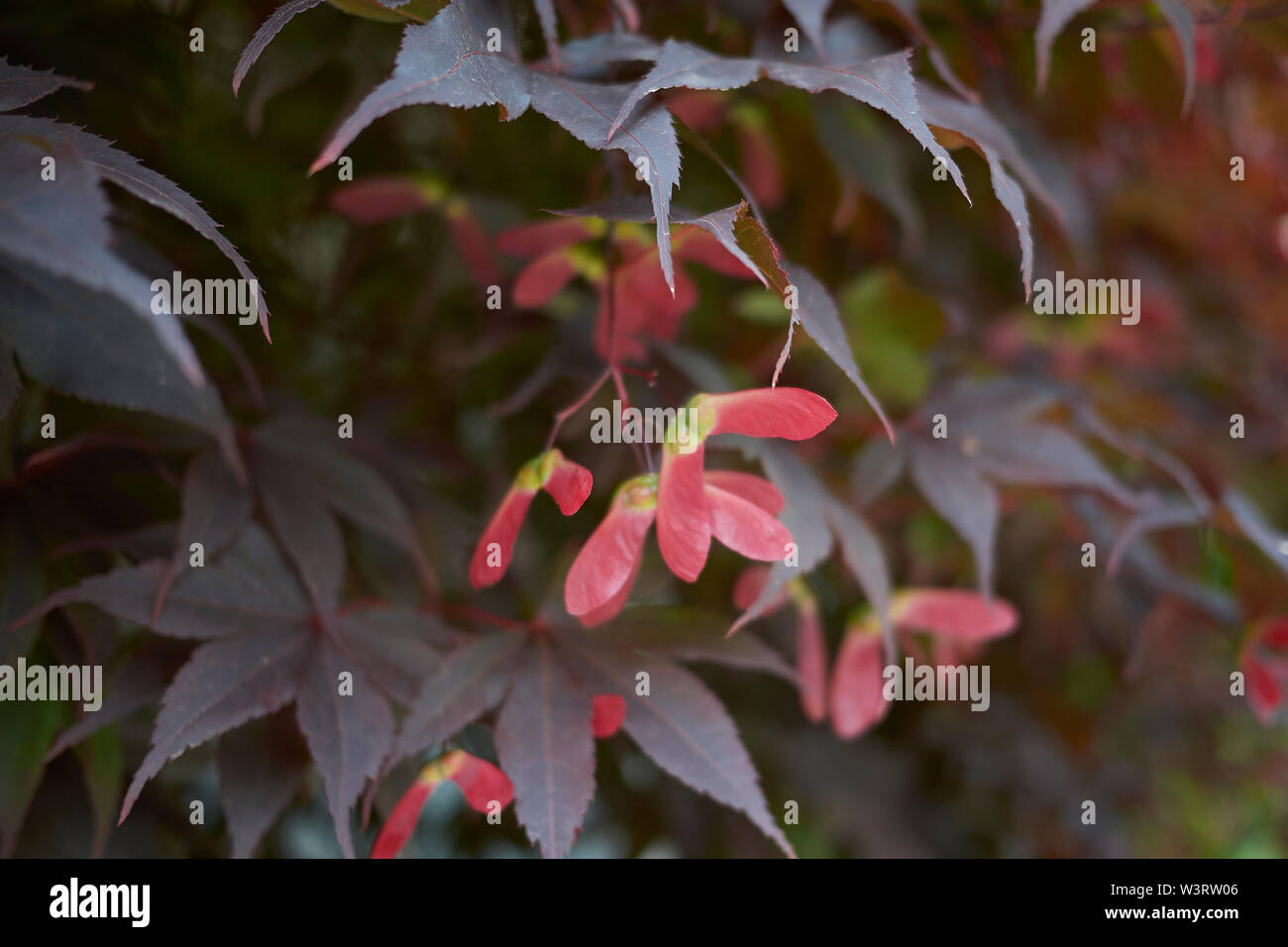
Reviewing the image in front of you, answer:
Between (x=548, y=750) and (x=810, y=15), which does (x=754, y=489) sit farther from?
(x=810, y=15)

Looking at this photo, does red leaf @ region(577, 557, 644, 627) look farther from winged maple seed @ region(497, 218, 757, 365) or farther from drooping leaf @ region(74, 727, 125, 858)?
drooping leaf @ region(74, 727, 125, 858)

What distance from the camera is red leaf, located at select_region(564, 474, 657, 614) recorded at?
1.61 feet

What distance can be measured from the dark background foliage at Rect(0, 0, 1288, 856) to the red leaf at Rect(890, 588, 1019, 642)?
114mm

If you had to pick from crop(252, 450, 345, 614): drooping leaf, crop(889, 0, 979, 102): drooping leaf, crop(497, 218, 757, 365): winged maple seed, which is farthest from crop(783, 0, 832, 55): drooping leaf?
crop(252, 450, 345, 614): drooping leaf

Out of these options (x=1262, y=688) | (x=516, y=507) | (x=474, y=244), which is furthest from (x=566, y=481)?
(x=1262, y=688)

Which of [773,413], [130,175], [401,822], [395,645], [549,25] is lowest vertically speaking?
[401,822]

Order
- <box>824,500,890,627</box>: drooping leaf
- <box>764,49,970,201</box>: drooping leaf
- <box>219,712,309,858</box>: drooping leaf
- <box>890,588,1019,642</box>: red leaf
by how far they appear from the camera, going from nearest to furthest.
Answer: <box>764,49,970,201</box>: drooping leaf → <box>219,712,309,858</box>: drooping leaf → <box>824,500,890,627</box>: drooping leaf → <box>890,588,1019,642</box>: red leaf

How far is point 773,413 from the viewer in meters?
0.48

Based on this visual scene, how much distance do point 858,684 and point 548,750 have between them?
1.11 ft

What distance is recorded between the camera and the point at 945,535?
38.5 inches
